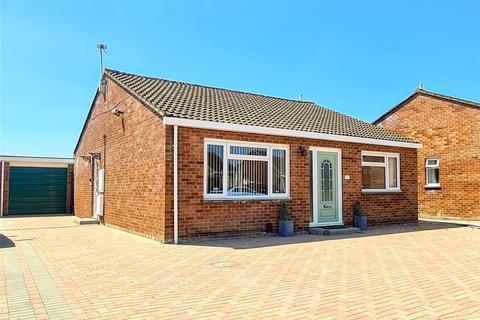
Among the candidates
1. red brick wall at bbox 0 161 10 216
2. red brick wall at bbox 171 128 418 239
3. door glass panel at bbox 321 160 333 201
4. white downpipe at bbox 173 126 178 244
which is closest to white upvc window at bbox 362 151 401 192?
red brick wall at bbox 171 128 418 239

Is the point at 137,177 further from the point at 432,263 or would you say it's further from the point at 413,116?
the point at 413,116

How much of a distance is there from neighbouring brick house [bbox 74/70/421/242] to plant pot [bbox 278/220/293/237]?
0.23 metres

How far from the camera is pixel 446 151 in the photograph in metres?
18.3

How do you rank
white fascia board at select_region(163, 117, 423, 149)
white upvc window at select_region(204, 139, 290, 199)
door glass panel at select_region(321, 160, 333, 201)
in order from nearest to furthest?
white fascia board at select_region(163, 117, 423, 149)
white upvc window at select_region(204, 139, 290, 199)
door glass panel at select_region(321, 160, 333, 201)

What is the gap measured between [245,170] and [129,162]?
3771 mm

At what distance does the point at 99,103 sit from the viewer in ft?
54.5

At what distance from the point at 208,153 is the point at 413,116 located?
42.3ft

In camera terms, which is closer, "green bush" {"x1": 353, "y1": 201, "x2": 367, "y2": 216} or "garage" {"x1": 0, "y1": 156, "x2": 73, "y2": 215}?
"green bush" {"x1": 353, "y1": 201, "x2": 367, "y2": 216}

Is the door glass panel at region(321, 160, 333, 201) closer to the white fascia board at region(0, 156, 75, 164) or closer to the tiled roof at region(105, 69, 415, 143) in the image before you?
the tiled roof at region(105, 69, 415, 143)

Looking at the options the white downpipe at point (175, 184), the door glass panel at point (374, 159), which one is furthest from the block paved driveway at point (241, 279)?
the door glass panel at point (374, 159)

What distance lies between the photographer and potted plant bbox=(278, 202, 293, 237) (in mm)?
11547

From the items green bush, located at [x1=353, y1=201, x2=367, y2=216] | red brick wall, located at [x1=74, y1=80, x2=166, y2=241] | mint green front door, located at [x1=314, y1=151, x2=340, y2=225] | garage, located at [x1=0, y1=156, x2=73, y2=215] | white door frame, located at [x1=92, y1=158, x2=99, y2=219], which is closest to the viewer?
red brick wall, located at [x1=74, y1=80, x2=166, y2=241]

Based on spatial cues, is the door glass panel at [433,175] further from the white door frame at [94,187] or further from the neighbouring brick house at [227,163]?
the white door frame at [94,187]

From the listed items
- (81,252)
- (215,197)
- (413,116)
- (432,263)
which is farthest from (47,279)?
(413,116)
